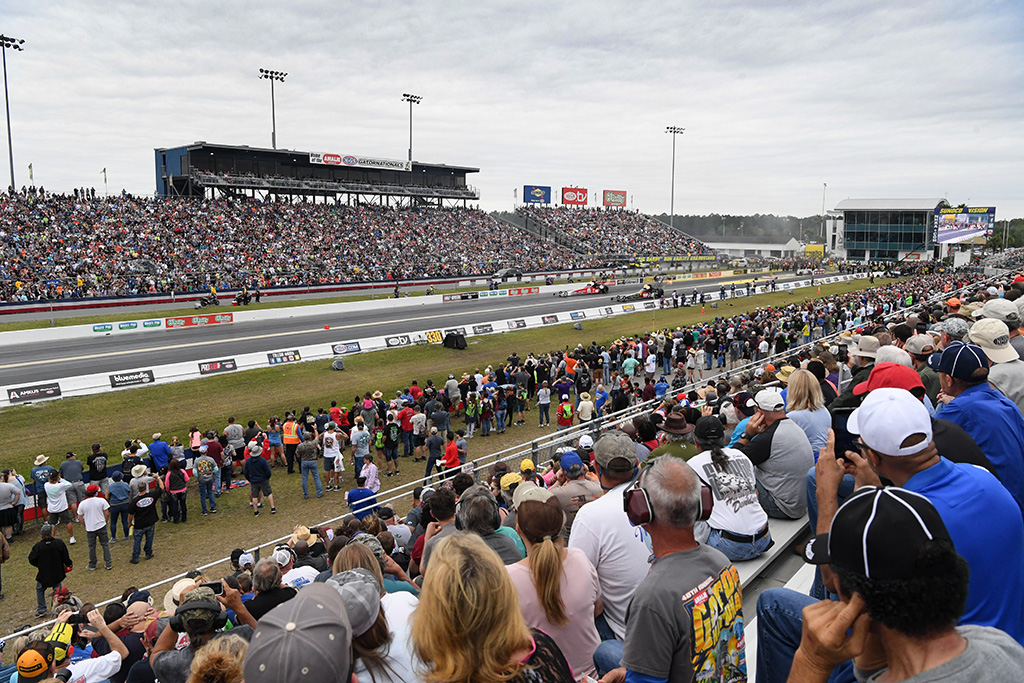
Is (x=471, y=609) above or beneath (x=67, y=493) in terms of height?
above

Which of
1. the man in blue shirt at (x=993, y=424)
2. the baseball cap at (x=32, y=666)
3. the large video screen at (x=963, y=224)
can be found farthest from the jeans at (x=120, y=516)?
the large video screen at (x=963, y=224)

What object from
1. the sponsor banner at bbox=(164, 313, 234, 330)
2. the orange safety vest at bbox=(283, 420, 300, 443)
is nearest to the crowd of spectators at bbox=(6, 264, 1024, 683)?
the orange safety vest at bbox=(283, 420, 300, 443)

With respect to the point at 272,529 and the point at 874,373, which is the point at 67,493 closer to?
the point at 272,529

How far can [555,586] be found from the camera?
10.7ft

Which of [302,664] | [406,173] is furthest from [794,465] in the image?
[406,173]

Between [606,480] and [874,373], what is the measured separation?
2.21 m

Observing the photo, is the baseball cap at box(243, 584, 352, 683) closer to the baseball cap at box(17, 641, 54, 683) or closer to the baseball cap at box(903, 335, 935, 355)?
the baseball cap at box(17, 641, 54, 683)

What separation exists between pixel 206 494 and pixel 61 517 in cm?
259

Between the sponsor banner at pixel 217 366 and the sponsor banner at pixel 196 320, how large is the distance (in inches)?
461

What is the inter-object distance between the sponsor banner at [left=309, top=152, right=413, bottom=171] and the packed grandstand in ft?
16.9

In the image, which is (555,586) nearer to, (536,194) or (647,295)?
(647,295)

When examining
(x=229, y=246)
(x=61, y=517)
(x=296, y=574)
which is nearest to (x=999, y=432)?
(x=296, y=574)

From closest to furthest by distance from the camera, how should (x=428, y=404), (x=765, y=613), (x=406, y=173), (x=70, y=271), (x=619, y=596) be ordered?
(x=765, y=613) → (x=619, y=596) → (x=428, y=404) → (x=70, y=271) → (x=406, y=173)

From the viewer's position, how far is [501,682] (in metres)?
2.24
